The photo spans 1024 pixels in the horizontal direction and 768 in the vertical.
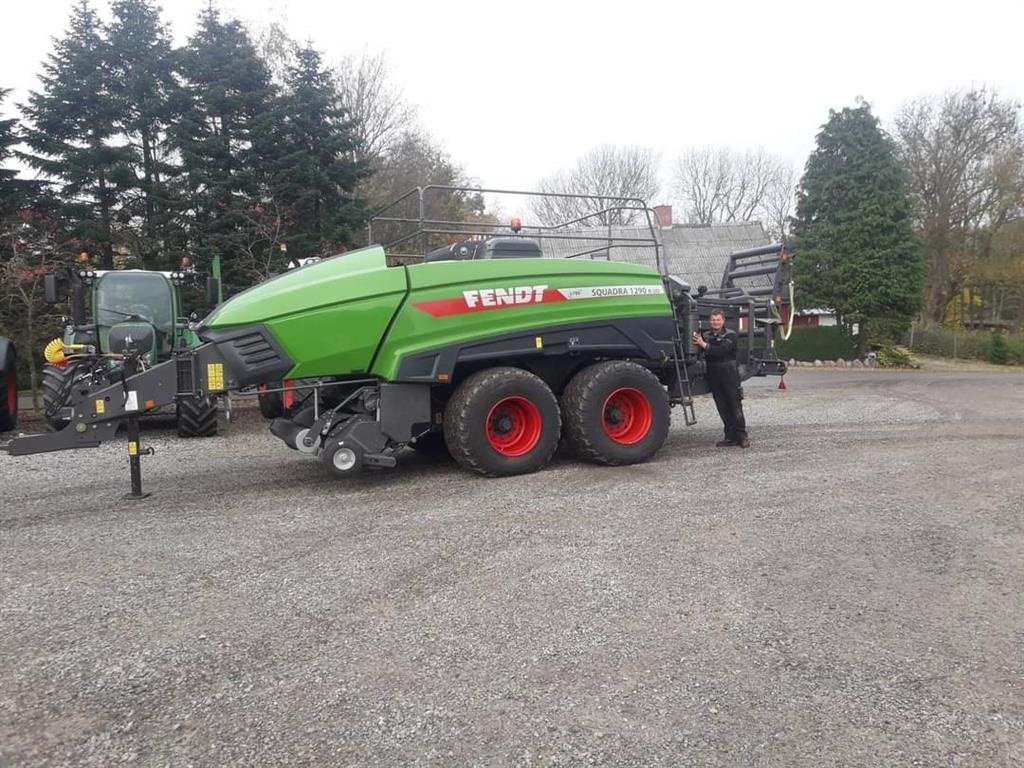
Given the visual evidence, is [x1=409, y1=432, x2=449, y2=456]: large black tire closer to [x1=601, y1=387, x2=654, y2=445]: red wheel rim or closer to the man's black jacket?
[x1=601, y1=387, x2=654, y2=445]: red wheel rim

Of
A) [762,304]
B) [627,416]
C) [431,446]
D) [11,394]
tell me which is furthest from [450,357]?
[11,394]

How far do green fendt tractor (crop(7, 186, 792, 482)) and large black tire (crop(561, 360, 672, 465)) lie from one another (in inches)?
0.6

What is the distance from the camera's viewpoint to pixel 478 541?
16.6 ft

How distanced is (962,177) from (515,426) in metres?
34.0

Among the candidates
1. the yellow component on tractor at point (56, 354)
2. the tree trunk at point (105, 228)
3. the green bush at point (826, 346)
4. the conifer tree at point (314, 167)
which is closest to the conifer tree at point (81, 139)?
the tree trunk at point (105, 228)

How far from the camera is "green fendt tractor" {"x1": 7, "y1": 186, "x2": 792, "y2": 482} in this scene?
632 centimetres

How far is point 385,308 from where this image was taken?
650cm

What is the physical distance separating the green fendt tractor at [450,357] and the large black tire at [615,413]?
0.01m

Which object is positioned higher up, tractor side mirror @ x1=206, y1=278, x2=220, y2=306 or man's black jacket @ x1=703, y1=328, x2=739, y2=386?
tractor side mirror @ x1=206, y1=278, x2=220, y2=306

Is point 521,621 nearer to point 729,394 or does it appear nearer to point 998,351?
point 729,394

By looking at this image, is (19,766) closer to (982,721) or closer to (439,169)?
(982,721)

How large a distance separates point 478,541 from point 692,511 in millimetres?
1774

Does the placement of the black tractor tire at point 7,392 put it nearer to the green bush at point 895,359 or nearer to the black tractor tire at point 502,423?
the black tractor tire at point 502,423

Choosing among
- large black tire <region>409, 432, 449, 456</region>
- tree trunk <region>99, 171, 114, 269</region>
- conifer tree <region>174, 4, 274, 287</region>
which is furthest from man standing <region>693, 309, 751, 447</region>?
tree trunk <region>99, 171, 114, 269</region>
